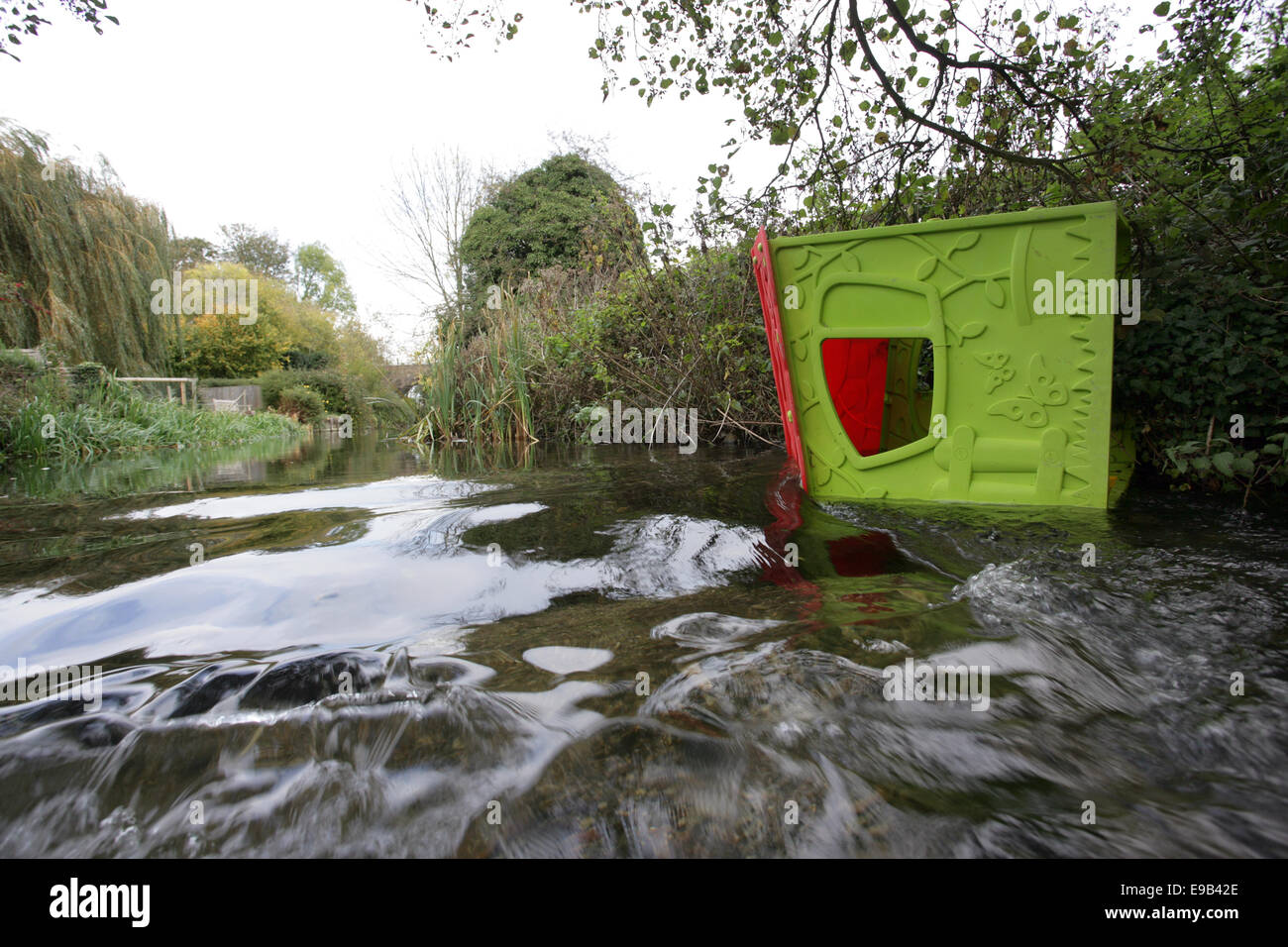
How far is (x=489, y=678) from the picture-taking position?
1434 millimetres

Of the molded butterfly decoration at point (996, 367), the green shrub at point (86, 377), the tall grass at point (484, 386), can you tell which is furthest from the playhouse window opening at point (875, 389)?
the green shrub at point (86, 377)

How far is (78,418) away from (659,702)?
11.6m

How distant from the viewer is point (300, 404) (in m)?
21.3

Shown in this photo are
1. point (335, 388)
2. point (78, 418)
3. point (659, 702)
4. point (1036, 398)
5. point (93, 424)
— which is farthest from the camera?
point (335, 388)

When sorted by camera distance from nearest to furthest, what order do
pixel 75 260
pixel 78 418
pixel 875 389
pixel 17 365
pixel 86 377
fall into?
pixel 875 389 → pixel 17 365 → pixel 78 418 → pixel 86 377 → pixel 75 260

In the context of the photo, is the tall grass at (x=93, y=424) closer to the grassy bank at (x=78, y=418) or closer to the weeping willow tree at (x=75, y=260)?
the grassy bank at (x=78, y=418)

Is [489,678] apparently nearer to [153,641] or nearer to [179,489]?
[153,641]

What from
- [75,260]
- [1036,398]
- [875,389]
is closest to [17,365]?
[75,260]

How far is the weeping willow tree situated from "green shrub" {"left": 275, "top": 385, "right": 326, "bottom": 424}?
668 cm

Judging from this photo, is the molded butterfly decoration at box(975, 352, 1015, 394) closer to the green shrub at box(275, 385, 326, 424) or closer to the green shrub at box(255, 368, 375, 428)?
the green shrub at box(275, 385, 326, 424)

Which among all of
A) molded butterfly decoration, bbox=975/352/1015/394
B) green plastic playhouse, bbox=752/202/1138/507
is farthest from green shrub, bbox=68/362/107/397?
molded butterfly decoration, bbox=975/352/1015/394

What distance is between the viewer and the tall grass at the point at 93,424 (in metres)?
8.60

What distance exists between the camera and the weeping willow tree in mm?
11445

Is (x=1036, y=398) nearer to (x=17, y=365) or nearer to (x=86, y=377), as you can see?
(x=17, y=365)
